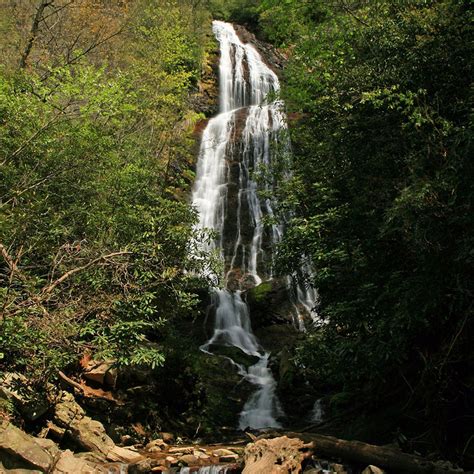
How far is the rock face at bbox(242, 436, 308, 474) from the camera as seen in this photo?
723cm

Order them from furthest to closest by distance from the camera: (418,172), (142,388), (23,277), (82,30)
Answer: (82,30)
(142,388)
(23,277)
(418,172)

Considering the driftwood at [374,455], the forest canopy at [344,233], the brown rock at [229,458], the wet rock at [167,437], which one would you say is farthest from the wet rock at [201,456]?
the driftwood at [374,455]

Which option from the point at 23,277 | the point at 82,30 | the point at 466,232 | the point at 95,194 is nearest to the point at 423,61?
the point at 466,232

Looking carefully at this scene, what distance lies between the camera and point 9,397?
8062mm

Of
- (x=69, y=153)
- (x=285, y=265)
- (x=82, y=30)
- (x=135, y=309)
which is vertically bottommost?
(x=135, y=309)

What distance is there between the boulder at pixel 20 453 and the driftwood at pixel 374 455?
13.4ft

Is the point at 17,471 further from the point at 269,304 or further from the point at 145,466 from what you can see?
the point at 269,304

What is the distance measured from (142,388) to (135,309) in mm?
3545

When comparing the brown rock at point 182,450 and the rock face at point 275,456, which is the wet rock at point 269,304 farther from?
the rock face at point 275,456

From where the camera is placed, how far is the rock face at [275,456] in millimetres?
7227

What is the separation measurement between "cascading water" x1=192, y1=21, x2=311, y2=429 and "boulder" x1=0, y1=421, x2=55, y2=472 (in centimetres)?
689

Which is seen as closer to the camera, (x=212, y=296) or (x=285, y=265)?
(x=285, y=265)

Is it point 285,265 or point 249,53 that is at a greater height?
point 249,53

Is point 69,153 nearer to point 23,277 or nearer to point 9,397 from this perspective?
point 23,277
